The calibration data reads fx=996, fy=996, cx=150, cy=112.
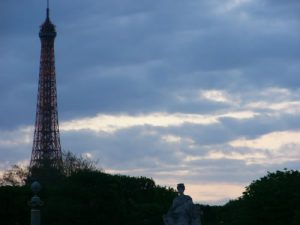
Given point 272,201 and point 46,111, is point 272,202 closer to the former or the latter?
point 272,201

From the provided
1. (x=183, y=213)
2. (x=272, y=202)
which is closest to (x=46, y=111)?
(x=272, y=202)

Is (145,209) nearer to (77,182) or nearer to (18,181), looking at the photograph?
(77,182)

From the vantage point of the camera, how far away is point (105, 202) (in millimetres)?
94875

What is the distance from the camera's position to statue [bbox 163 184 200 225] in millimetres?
40188

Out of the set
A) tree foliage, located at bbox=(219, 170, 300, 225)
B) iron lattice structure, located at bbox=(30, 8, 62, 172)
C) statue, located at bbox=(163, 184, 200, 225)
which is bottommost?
statue, located at bbox=(163, 184, 200, 225)

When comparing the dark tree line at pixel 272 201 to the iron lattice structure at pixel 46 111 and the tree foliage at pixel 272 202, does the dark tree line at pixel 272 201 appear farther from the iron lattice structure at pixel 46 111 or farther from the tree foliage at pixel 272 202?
the iron lattice structure at pixel 46 111

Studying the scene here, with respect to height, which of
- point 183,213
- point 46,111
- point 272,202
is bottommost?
point 183,213

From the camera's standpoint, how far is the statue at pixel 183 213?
4019cm

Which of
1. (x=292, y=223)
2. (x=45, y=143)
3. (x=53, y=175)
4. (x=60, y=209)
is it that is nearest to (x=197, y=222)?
(x=292, y=223)

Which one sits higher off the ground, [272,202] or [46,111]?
[46,111]

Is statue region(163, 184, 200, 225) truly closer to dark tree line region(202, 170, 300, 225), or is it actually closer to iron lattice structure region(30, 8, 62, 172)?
dark tree line region(202, 170, 300, 225)

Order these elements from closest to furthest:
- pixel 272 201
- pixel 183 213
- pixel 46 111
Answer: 1. pixel 183 213
2. pixel 272 201
3. pixel 46 111

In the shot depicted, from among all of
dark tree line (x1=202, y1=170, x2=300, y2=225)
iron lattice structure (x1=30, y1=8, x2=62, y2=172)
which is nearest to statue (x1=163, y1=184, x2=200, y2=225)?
dark tree line (x1=202, y1=170, x2=300, y2=225)

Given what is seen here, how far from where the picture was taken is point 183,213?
132ft
